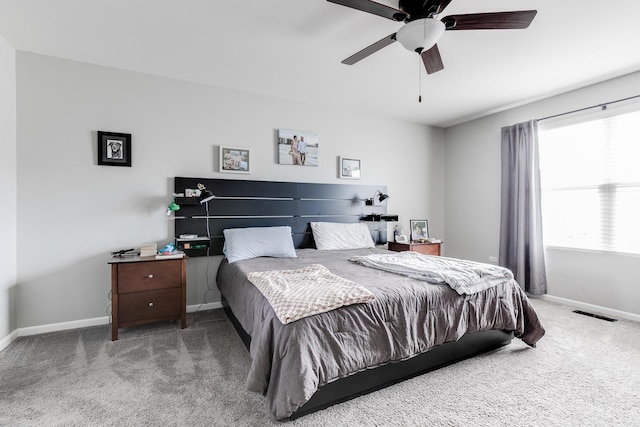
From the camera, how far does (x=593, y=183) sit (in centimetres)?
341

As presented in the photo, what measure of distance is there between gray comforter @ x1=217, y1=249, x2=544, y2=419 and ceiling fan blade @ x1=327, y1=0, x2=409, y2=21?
1.70 metres

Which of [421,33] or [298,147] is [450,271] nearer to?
[421,33]

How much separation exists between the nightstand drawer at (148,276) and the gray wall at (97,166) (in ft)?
1.74

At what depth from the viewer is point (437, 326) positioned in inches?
80.0

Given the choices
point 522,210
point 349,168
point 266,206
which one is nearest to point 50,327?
point 266,206

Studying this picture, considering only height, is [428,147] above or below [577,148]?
above

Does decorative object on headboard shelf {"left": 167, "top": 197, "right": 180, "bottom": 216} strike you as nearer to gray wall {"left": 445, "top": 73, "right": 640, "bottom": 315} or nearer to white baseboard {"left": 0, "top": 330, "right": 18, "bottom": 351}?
white baseboard {"left": 0, "top": 330, "right": 18, "bottom": 351}

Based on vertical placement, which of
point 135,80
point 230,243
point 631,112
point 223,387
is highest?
point 135,80

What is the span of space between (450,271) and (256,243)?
6.26ft

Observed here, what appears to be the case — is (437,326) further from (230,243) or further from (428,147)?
(428,147)

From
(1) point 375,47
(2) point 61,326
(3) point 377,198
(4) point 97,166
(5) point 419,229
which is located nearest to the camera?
(1) point 375,47

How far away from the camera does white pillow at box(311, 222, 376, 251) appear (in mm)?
3750

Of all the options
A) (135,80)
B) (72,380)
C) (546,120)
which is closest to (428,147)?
(546,120)

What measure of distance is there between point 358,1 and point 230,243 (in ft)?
Answer: 7.87
